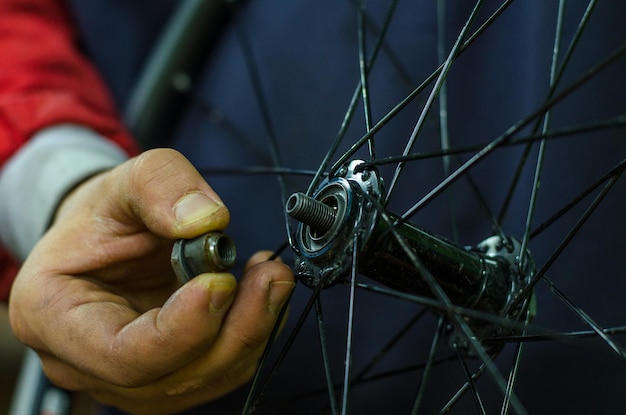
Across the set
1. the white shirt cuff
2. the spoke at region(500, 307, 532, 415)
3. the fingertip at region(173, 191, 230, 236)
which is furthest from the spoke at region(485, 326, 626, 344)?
the white shirt cuff

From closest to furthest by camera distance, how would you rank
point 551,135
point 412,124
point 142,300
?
point 551,135 → point 142,300 → point 412,124

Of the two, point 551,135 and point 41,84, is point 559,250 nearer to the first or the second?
point 551,135

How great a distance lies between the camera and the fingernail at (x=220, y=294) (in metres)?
0.25

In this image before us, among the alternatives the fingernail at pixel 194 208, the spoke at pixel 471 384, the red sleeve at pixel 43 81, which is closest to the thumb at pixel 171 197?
the fingernail at pixel 194 208

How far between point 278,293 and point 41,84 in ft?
1.11

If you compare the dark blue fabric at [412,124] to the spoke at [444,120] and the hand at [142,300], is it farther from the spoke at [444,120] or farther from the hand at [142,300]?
the hand at [142,300]

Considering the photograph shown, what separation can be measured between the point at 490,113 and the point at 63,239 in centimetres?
27

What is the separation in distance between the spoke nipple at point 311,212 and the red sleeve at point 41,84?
1.00 feet

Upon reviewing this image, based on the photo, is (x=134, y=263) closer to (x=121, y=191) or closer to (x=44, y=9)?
(x=121, y=191)

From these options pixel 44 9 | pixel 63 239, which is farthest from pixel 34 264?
pixel 44 9

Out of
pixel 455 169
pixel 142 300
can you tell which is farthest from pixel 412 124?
pixel 142 300

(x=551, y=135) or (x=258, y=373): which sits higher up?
(x=551, y=135)

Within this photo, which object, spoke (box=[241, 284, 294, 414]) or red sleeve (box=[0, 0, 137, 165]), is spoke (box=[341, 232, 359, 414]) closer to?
spoke (box=[241, 284, 294, 414])

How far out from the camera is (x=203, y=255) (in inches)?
9.9
